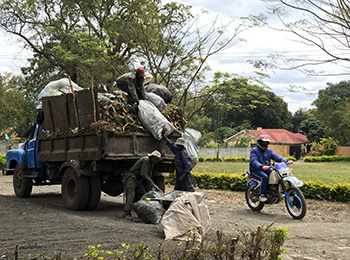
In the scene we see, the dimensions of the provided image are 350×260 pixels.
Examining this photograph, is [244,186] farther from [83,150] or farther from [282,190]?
[83,150]

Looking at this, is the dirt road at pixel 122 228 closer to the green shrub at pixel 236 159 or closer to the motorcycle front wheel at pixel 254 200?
the motorcycle front wheel at pixel 254 200

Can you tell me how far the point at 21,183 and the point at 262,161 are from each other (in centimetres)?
635

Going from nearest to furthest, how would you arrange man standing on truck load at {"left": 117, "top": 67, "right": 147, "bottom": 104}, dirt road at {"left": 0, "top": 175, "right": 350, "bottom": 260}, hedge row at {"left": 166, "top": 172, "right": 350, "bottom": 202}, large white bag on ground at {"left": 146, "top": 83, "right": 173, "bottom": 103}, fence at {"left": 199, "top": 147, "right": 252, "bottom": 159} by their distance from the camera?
dirt road at {"left": 0, "top": 175, "right": 350, "bottom": 260}, man standing on truck load at {"left": 117, "top": 67, "right": 147, "bottom": 104}, large white bag on ground at {"left": 146, "top": 83, "right": 173, "bottom": 103}, hedge row at {"left": 166, "top": 172, "right": 350, "bottom": 202}, fence at {"left": 199, "top": 147, "right": 252, "bottom": 159}

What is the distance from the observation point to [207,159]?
3922cm

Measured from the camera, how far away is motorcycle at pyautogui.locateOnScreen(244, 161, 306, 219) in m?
9.17

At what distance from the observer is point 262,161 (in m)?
9.95

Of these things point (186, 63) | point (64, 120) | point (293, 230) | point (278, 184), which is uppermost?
point (186, 63)

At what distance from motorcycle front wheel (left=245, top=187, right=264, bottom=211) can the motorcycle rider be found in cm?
46

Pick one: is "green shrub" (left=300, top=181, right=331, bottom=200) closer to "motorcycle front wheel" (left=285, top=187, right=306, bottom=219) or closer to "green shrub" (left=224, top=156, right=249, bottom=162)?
"motorcycle front wheel" (left=285, top=187, right=306, bottom=219)

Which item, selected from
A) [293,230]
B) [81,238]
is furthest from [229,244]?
[293,230]

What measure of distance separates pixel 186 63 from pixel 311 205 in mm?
9742

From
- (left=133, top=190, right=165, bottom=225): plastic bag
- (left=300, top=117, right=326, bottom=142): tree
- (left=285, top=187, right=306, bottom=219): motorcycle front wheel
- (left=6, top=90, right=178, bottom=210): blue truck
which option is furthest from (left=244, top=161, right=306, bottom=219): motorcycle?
(left=300, top=117, right=326, bottom=142): tree

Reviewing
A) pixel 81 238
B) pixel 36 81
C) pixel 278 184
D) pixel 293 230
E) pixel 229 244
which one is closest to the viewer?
pixel 229 244

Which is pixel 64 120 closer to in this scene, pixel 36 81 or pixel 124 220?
pixel 124 220
